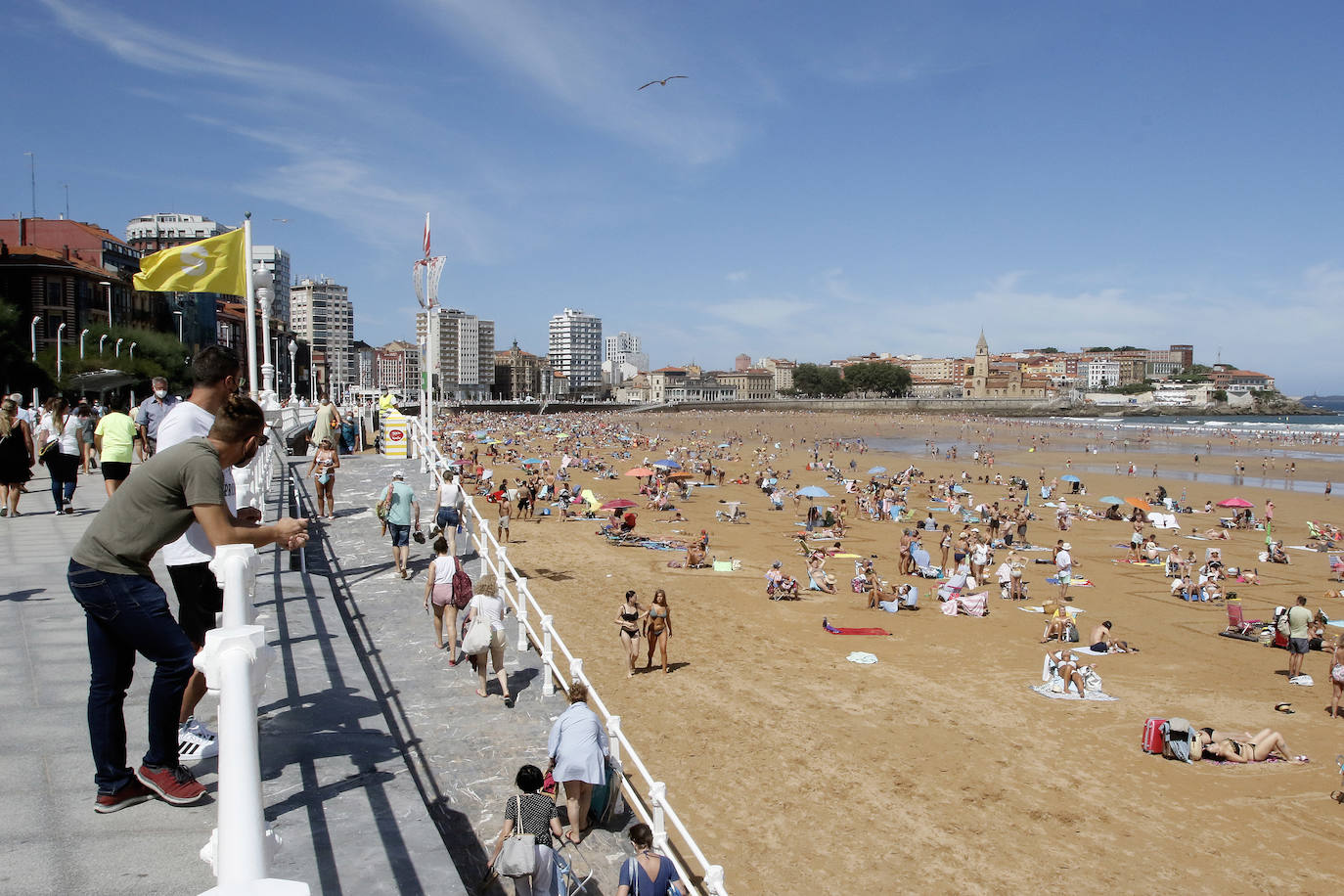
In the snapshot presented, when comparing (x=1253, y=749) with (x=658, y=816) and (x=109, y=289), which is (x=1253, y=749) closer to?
(x=658, y=816)

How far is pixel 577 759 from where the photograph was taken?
4.88m

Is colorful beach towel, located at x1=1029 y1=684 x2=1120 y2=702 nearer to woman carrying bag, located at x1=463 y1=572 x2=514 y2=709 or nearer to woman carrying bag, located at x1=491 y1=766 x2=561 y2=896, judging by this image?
woman carrying bag, located at x1=463 y1=572 x2=514 y2=709

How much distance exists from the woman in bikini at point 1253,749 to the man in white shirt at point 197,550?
935 cm

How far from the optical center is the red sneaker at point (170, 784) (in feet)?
10.3

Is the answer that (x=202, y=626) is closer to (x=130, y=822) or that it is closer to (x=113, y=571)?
(x=130, y=822)

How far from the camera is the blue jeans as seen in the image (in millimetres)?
2736

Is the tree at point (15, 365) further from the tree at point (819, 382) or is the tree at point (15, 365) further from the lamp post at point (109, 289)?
the tree at point (819, 382)

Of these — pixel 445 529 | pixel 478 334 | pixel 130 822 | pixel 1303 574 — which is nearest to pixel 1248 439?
pixel 1303 574

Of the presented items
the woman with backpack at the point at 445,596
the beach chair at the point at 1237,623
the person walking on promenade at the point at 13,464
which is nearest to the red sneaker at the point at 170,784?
the woman with backpack at the point at 445,596

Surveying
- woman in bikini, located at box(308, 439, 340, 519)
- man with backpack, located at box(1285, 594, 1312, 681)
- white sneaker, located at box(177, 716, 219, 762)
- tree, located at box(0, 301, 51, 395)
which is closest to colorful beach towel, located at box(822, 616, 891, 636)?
man with backpack, located at box(1285, 594, 1312, 681)

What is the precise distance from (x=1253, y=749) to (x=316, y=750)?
918 cm

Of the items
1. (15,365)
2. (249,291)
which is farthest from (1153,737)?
(15,365)

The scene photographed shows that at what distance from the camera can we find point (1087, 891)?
21.0 feet

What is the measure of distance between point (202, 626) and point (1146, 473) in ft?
149
